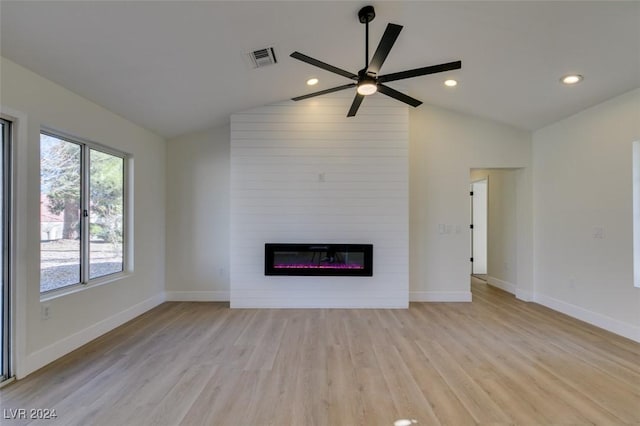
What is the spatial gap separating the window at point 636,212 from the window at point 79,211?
586 cm

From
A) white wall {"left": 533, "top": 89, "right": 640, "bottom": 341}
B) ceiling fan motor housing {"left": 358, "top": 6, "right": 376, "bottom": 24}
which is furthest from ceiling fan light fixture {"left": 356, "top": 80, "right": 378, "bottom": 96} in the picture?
white wall {"left": 533, "top": 89, "right": 640, "bottom": 341}

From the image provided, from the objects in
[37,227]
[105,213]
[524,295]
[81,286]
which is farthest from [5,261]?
[524,295]

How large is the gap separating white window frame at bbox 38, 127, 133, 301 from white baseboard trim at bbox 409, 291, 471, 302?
408 centimetres

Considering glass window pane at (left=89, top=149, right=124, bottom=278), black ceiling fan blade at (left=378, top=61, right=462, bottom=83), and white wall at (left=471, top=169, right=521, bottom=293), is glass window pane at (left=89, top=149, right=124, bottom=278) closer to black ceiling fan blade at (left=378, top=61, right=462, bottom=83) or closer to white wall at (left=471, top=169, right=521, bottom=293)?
black ceiling fan blade at (left=378, top=61, right=462, bottom=83)

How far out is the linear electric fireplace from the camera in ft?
13.8

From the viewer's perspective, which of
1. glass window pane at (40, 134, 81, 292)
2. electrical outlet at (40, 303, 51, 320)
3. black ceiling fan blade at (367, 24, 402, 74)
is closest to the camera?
black ceiling fan blade at (367, 24, 402, 74)

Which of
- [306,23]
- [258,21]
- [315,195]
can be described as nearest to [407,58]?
[306,23]

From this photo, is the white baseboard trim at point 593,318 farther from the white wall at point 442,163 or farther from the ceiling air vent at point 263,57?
the ceiling air vent at point 263,57

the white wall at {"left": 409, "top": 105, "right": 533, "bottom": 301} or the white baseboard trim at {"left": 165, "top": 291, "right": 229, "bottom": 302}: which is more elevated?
the white wall at {"left": 409, "top": 105, "right": 533, "bottom": 301}

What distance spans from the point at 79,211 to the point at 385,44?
3389mm

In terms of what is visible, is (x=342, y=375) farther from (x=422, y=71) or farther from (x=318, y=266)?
(x=422, y=71)

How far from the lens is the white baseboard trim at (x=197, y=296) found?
466 cm

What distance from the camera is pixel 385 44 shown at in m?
2.02

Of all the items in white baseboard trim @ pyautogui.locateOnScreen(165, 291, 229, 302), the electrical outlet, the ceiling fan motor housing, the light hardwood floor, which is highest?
the ceiling fan motor housing
